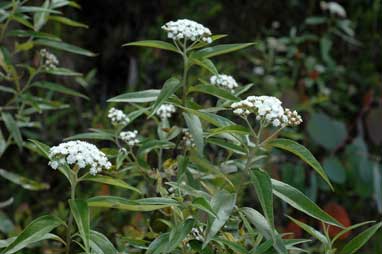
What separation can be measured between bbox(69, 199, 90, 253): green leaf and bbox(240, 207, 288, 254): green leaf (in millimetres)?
296

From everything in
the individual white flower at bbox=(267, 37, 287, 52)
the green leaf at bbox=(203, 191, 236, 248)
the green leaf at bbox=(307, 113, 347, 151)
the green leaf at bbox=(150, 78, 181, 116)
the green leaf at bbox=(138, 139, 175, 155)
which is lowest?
the green leaf at bbox=(307, 113, 347, 151)

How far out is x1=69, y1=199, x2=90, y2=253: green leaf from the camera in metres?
1.18

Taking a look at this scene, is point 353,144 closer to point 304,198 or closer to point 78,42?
point 78,42

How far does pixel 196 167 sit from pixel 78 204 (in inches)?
22.6

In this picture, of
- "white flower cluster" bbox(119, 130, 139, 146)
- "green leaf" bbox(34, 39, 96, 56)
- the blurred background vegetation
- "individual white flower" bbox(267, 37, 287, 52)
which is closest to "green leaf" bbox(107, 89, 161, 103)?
"white flower cluster" bbox(119, 130, 139, 146)

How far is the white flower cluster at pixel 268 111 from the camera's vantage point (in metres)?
1.29

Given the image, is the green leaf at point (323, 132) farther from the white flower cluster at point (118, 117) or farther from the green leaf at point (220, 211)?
the green leaf at point (220, 211)

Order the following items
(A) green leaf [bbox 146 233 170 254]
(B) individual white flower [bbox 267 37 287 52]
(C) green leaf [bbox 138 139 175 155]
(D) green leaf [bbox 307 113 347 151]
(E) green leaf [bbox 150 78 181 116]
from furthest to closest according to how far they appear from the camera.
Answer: (B) individual white flower [bbox 267 37 287 52]
(D) green leaf [bbox 307 113 347 151]
(C) green leaf [bbox 138 139 175 155]
(E) green leaf [bbox 150 78 181 116]
(A) green leaf [bbox 146 233 170 254]

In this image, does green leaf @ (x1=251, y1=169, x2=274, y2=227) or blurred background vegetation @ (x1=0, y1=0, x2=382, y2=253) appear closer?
green leaf @ (x1=251, y1=169, x2=274, y2=227)

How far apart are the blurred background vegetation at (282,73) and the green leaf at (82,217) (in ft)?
5.05

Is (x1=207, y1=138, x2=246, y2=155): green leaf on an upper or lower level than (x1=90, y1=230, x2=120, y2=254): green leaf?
upper

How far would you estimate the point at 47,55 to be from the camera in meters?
2.04

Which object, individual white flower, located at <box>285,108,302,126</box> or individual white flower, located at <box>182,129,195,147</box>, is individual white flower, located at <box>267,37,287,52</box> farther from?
individual white flower, located at <box>285,108,302,126</box>

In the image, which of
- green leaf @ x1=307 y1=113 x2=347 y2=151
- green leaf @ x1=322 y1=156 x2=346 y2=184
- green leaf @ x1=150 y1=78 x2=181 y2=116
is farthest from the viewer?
green leaf @ x1=307 y1=113 x2=347 y2=151
